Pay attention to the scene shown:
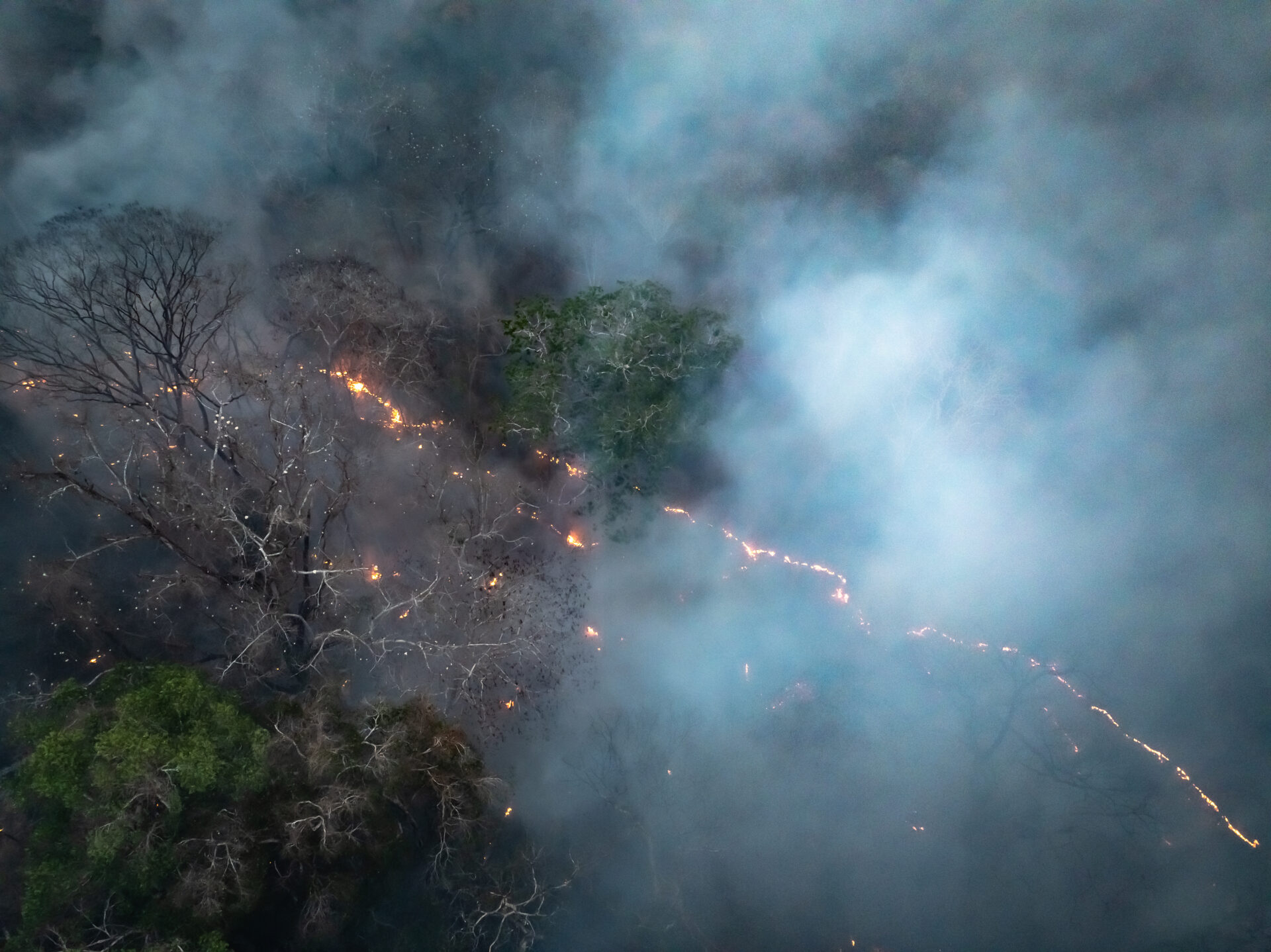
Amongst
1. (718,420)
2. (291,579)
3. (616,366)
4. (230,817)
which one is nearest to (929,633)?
(718,420)

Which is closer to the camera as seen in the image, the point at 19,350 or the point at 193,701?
the point at 193,701

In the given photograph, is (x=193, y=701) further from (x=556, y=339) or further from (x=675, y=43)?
(x=675, y=43)

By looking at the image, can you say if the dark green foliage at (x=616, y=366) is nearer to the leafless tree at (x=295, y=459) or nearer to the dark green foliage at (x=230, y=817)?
the leafless tree at (x=295, y=459)

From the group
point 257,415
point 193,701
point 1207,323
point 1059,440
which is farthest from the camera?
point 1059,440

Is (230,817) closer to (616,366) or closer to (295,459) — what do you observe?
(295,459)

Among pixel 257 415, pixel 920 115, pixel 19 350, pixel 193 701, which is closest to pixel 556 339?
pixel 257 415

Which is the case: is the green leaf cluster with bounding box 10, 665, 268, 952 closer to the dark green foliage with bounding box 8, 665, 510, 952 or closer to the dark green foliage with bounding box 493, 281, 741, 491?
the dark green foliage with bounding box 8, 665, 510, 952

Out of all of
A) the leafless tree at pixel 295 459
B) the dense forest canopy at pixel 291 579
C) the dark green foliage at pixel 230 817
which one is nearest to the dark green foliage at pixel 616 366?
the dense forest canopy at pixel 291 579
